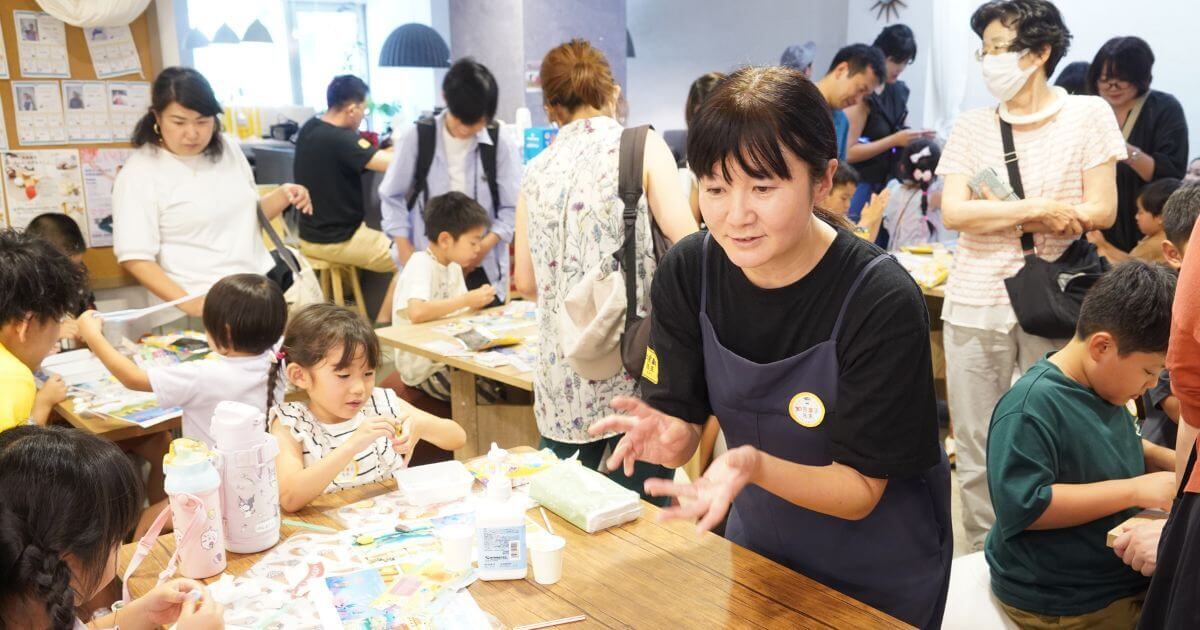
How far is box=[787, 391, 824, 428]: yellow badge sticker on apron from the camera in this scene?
5.15ft

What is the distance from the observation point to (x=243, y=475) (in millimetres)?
1761

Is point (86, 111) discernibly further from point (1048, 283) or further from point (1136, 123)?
point (1136, 123)

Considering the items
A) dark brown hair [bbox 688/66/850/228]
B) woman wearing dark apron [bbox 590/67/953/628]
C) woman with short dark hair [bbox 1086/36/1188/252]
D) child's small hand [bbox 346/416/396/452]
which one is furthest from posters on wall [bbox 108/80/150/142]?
woman with short dark hair [bbox 1086/36/1188/252]

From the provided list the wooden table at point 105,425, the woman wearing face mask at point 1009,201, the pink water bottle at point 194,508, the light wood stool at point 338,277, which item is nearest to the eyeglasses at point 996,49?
the woman wearing face mask at point 1009,201

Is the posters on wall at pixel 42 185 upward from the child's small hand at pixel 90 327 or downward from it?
upward

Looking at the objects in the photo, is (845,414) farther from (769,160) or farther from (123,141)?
(123,141)

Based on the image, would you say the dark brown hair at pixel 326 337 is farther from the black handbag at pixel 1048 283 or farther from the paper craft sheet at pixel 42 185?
the paper craft sheet at pixel 42 185

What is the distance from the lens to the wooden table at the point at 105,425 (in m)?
2.85

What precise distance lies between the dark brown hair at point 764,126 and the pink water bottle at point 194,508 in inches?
40.7

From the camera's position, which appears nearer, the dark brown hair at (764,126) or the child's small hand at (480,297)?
the dark brown hair at (764,126)

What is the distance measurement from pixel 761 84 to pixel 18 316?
1874 mm

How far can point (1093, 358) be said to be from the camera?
207 cm

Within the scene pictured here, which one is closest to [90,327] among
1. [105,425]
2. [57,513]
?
[105,425]

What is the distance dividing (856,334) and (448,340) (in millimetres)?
2325
